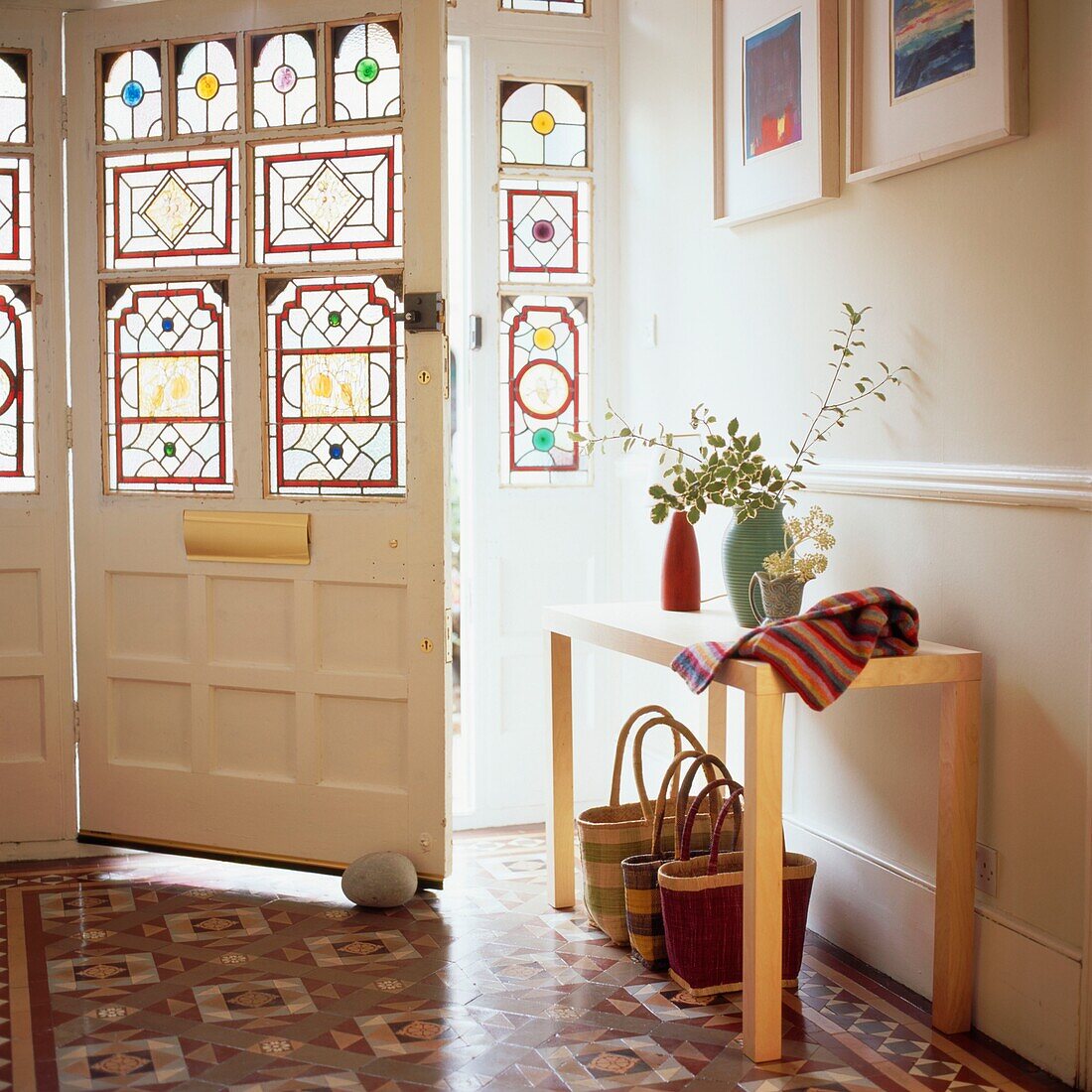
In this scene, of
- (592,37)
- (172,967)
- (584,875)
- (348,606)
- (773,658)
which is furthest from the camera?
(592,37)

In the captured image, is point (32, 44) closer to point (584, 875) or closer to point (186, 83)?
point (186, 83)

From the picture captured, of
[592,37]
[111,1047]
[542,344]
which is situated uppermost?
[592,37]

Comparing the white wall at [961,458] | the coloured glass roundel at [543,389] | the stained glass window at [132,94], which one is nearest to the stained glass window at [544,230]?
the coloured glass roundel at [543,389]

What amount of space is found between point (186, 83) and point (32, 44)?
46 cm

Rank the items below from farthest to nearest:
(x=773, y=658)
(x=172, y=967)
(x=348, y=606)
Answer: (x=348, y=606) → (x=172, y=967) → (x=773, y=658)

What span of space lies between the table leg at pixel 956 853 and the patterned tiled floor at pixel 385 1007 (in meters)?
0.09

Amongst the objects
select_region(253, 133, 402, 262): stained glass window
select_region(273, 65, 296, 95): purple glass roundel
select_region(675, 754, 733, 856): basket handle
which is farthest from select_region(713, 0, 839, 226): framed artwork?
select_region(675, 754, 733, 856): basket handle

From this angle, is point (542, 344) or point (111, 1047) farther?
point (542, 344)

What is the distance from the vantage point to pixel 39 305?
11.8 ft

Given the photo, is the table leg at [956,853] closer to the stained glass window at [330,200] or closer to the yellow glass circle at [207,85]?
the stained glass window at [330,200]

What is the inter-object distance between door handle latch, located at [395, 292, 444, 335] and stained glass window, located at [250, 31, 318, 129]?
1.82 ft

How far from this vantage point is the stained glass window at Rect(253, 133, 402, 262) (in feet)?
11.0

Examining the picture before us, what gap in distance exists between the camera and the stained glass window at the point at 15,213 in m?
3.60

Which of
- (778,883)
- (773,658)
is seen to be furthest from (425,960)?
(773,658)
